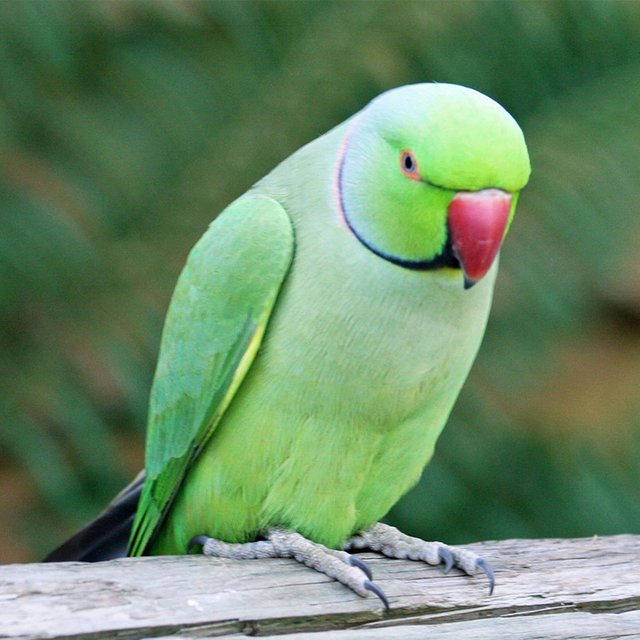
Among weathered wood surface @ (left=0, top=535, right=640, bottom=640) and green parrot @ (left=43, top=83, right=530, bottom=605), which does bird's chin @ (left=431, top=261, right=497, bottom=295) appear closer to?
green parrot @ (left=43, top=83, right=530, bottom=605)

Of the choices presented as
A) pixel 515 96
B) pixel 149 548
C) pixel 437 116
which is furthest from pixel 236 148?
pixel 437 116

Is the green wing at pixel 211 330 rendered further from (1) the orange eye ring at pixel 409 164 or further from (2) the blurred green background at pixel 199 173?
(2) the blurred green background at pixel 199 173

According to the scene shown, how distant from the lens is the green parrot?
1.77m

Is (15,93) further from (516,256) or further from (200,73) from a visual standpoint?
(516,256)

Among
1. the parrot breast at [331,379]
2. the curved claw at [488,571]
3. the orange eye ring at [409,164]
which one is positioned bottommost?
the curved claw at [488,571]

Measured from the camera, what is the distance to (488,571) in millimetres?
1991

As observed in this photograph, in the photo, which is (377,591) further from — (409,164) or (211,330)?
(409,164)

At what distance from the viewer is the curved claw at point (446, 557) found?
2051 millimetres

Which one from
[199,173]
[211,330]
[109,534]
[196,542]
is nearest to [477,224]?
[211,330]

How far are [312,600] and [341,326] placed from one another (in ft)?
1.56

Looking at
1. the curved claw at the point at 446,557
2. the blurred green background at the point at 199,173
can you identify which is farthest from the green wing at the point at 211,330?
the blurred green background at the point at 199,173

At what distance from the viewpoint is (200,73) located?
320cm

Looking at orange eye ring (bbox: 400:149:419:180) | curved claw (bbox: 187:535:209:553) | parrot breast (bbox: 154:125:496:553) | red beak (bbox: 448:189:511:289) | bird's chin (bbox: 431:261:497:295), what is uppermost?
orange eye ring (bbox: 400:149:419:180)

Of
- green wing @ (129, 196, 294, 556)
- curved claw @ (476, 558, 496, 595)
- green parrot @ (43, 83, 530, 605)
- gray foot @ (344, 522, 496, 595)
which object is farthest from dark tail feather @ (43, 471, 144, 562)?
curved claw @ (476, 558, 496, 595)
